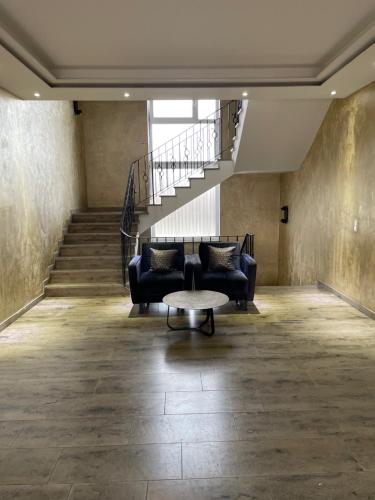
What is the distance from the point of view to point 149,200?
8203mm

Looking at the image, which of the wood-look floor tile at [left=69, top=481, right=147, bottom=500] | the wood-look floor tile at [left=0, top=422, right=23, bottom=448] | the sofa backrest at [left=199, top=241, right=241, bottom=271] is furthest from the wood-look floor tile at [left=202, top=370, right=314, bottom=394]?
the sofa backrest at [left=199, top=241, right=241, bottom=271]

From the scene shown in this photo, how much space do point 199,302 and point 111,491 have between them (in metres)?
2.26

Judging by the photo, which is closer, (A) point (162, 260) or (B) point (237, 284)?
(B) point (237, 284)

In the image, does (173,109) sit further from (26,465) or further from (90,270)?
(26,465)

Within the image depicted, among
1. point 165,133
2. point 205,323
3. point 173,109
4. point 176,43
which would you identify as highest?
point 173,109

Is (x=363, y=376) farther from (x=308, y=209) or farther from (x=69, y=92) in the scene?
(x=69, y=92)

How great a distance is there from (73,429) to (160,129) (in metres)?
7.14

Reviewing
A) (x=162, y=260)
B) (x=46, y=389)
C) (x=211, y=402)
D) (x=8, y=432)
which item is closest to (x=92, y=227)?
(x=162, y=260)

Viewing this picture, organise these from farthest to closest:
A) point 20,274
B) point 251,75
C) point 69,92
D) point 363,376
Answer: point 20,274
point 69,92
point 251,75
point 363,376

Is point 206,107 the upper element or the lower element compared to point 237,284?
upper

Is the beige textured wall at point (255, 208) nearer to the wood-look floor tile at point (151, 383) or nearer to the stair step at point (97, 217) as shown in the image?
the stair step at point (97, 217)

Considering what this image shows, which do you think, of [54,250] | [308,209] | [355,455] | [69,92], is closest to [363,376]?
[355,455]

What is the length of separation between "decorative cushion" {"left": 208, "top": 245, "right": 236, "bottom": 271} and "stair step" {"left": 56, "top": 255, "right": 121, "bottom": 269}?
1729mm

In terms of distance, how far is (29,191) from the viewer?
495 centimetres
